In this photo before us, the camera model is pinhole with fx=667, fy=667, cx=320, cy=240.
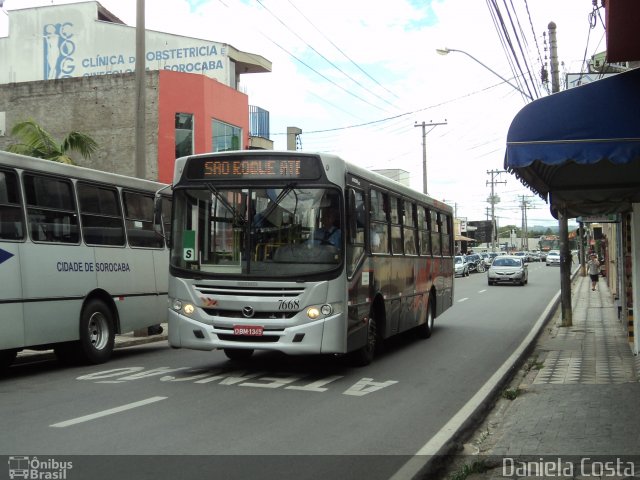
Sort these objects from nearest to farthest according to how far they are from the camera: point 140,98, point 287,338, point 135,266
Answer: point 287,338
point 135,266
point 140,98

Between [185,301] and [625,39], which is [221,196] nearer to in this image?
[185,301]

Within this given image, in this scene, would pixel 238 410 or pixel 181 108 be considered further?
pixel 181 108

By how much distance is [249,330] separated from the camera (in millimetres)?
8734

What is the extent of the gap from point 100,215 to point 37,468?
6077mm

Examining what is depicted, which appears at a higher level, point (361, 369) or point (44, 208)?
point (44, 208)

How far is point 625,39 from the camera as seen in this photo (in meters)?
5.96

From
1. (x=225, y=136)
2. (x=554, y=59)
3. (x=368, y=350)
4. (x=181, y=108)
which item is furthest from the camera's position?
(x=225, y=136)

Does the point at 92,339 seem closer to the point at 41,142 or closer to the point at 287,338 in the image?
the point at 287,338

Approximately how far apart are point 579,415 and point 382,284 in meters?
4.24

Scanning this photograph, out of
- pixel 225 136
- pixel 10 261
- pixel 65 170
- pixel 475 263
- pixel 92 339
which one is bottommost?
pixel 92 339

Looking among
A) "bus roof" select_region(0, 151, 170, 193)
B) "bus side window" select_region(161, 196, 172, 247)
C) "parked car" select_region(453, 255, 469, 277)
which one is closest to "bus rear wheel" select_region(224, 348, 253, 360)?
"bus side window" select_region(161, 196, 172, 247)

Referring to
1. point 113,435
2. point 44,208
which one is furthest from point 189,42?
point 113,435

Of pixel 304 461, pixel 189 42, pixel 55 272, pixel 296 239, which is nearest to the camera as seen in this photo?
pixel 304 461

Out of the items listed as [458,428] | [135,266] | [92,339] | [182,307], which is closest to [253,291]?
[182,307]
